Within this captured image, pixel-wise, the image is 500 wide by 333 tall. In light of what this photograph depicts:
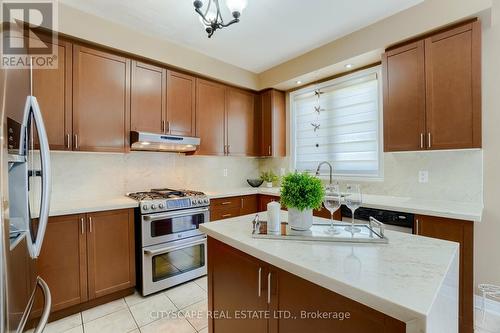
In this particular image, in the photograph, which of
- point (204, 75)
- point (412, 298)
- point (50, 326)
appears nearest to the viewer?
point (412, 298)

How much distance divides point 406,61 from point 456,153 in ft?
3.24

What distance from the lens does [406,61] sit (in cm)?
232

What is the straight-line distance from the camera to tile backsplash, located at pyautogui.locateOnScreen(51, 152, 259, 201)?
2.49 metres

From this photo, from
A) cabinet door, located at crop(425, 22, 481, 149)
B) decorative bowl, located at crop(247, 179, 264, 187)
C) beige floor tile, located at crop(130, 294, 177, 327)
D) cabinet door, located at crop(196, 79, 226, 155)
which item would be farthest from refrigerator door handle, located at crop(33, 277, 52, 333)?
cabinet door, located at crop(425, 22, 481, 149)

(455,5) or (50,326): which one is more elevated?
(455,5)

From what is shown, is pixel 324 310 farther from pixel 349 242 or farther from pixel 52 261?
pixel 52 261

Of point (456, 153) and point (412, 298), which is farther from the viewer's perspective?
point (456, 153)

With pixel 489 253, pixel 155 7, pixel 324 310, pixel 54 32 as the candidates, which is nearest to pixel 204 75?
pixel 155 7

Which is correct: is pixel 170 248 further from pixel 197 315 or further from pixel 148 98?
pixel 148 98

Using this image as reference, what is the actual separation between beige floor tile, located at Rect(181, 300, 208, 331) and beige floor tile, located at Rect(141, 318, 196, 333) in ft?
0.14

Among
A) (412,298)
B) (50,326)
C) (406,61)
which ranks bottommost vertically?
(50,326)

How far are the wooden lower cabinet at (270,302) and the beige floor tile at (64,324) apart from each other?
1.30 m

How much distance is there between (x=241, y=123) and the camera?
12.1 feet

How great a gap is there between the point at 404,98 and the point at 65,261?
3.37 meters
